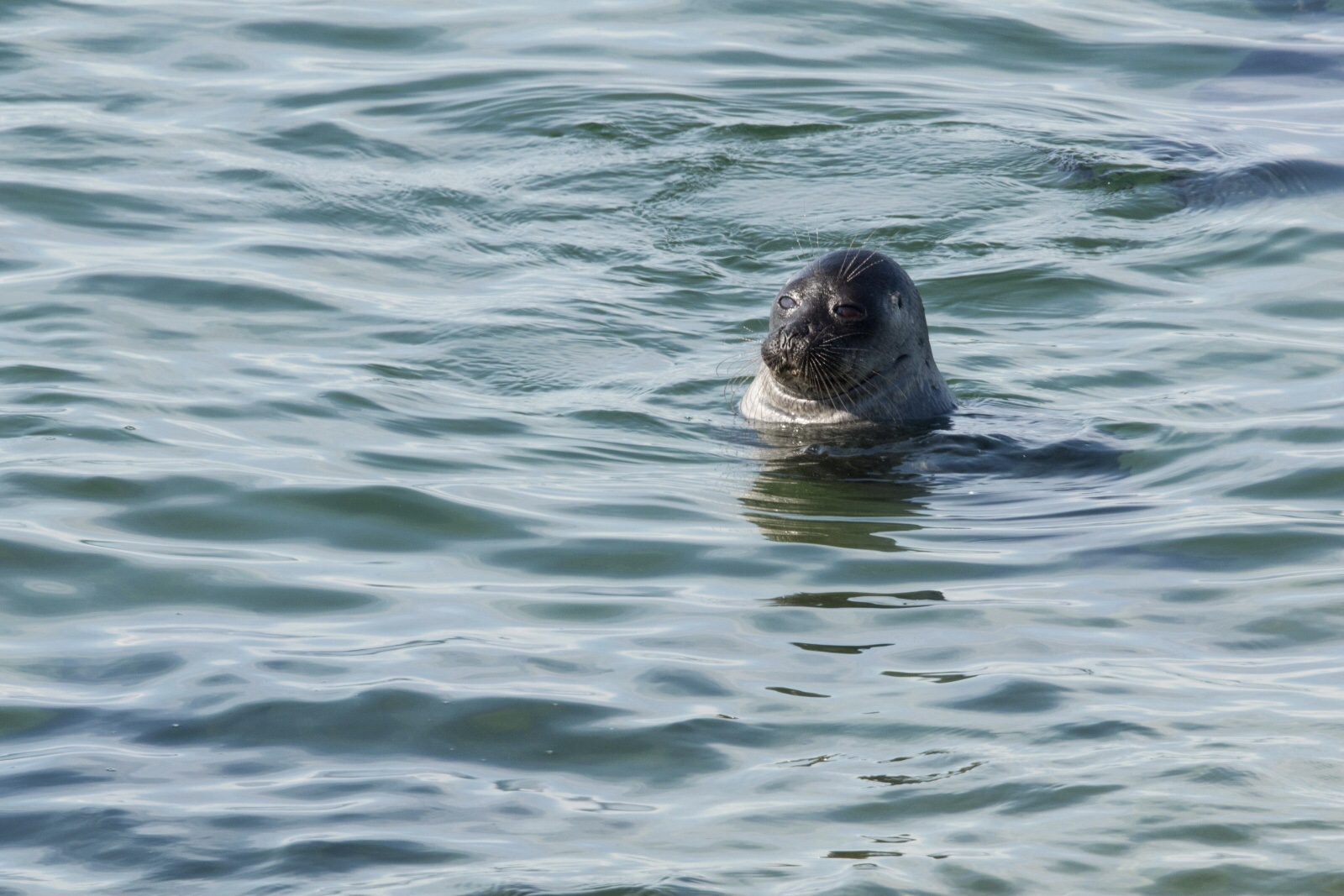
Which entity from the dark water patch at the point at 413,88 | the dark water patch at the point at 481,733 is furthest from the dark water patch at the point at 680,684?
the dark water patch at the point at 413,88

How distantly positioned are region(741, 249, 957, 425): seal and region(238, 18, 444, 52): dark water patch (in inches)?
299

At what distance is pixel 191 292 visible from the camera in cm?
941

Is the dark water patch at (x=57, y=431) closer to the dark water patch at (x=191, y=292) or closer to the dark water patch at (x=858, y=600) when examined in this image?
the dark water patch at (x=191, y=292)

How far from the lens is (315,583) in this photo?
6012mm

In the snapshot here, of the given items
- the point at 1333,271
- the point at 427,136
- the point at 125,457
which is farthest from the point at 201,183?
the point at 1333,271

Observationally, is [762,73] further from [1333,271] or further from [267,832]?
[267,832]

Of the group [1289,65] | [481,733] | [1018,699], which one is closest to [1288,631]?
[1018,699]

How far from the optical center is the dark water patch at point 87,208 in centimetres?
1057

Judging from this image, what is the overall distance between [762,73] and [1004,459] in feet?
23.1

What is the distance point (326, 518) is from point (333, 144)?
622 cm

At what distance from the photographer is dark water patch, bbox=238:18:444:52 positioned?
49.3ft

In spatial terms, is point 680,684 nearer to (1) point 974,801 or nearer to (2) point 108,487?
(1) point 974,801

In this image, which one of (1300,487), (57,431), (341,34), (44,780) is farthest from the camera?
(341,34)

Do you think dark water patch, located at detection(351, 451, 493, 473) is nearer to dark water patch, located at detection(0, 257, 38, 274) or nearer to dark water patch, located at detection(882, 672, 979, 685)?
dark water patch, located at detection(882, 672, 979, 685)
